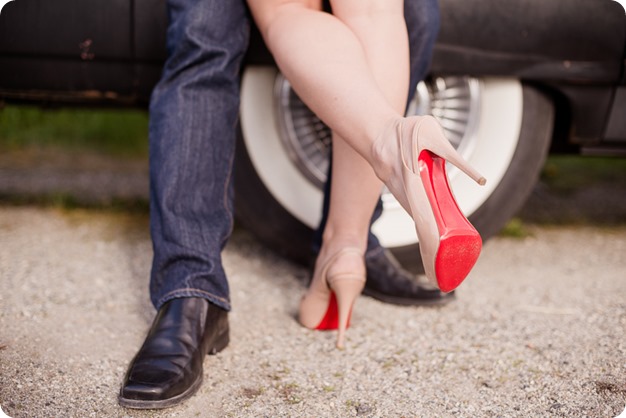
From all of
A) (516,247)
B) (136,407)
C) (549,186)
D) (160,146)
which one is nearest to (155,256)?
(160,146)

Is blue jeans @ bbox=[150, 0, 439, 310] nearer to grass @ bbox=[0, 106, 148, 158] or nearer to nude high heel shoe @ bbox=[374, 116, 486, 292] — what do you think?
nude high heel shoe @ bbox=[374, 116, 486, 292]

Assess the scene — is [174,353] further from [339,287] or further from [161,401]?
[339,287]

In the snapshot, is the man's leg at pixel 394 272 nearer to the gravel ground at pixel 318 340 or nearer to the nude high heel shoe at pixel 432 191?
the gravel ground at pixel 318 340

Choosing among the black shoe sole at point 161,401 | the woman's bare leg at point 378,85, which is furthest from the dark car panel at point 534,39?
the black shoe sole at point 161,401

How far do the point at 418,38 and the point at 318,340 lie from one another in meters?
0.69

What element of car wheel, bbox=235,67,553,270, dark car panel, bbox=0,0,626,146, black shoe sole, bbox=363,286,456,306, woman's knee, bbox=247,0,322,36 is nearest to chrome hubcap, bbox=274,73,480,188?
car wheel, bbox=235,67,553,270

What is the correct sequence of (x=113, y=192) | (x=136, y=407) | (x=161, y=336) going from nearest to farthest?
(x=136, y=407) → (x=161, y=336) → (x=113, y=192)

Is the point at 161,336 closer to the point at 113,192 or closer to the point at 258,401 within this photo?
the point at 258,401

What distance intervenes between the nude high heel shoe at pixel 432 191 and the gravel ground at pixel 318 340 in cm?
28

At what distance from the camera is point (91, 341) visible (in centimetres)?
140

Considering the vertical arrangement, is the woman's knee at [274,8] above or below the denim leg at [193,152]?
above

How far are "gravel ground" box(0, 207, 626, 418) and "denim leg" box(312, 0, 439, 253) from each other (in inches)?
10.1

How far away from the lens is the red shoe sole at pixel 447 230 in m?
1.05

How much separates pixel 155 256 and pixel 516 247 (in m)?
1.23
